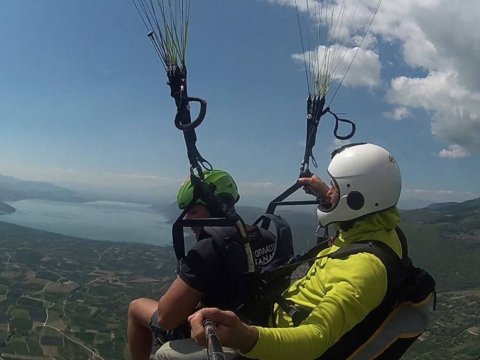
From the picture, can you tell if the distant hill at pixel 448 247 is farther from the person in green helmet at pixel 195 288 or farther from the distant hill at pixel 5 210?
the distant hill at pixel 5 210

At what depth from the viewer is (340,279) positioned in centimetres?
243

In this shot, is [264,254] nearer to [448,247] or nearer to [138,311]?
[138,311]

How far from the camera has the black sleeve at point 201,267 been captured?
10.2 ft

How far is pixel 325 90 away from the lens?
501 cm

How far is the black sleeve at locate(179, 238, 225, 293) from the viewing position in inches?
122

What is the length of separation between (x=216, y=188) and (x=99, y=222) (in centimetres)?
15904

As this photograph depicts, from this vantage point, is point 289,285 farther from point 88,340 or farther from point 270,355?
point 88,340

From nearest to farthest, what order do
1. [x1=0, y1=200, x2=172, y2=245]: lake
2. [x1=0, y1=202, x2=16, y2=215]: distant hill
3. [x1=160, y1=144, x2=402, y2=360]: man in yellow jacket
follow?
[x1=160, y1=144, x2=402, y2=360]: man in yellow jacket < [x1=0, y1=200, x2=172, y2=245]: lake < [x1=0, y1=202, x2=16, y2=215]: distant hill

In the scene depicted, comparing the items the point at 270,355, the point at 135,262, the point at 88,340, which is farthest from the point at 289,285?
the point at 135,262

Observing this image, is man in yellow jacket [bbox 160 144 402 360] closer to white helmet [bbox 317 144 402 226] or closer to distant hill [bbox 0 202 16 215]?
white helmet [bbox 317 144 402 226]

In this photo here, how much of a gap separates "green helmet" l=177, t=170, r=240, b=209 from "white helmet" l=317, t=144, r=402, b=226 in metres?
1.12

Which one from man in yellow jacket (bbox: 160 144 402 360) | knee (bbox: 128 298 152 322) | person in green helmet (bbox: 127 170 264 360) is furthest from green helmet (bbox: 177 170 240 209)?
man in yellow jacket (bbox: 160 144 402 360)

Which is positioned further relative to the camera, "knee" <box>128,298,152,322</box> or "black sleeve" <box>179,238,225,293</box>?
"knee" <box>128,298,152,322</box>

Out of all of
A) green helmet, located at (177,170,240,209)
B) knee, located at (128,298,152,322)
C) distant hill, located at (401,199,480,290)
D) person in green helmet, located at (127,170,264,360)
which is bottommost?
distant hill, located at (401,199,480,290)
